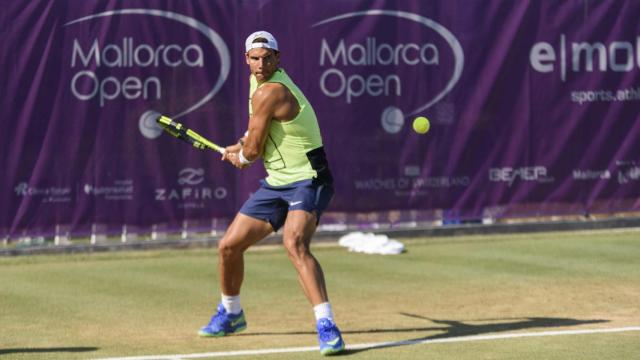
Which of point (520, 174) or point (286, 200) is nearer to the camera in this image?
point (286, 200)

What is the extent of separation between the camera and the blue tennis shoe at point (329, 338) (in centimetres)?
862

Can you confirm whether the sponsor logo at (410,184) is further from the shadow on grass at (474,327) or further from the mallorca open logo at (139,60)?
the shadow on grass at (474,327)

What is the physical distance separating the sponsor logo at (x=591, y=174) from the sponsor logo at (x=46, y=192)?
Answer: 6586mm

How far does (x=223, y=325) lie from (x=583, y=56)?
892cm

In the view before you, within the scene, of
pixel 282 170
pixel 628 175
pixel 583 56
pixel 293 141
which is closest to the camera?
pixel 293 141

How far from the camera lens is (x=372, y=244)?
49.6 ft

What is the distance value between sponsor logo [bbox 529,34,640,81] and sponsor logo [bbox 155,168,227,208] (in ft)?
15.1

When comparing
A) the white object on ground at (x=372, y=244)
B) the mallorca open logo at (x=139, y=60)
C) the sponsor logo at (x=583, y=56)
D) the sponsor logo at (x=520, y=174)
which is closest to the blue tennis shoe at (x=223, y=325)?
the white object on ground at (x=372, y=244)

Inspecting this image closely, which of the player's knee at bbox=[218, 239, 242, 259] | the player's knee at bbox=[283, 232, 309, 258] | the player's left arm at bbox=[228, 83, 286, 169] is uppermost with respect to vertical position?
the player's left arm at bbox=[228, 83, 286, 169]

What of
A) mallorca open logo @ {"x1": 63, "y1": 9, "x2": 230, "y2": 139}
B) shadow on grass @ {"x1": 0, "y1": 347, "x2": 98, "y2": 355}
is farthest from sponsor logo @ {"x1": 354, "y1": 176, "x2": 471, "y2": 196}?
shadow on grass @ {"x1": 0, "y1": 347, "x2": 98, "y2": 355}

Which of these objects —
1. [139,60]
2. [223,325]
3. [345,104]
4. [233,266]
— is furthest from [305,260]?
[345,104]

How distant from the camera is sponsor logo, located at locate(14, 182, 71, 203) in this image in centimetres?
1502

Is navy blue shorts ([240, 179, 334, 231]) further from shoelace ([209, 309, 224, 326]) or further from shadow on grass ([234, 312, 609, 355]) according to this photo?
shadow on grass ([234, 312, 609, 355])

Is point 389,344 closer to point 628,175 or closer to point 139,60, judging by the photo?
point 139,60
